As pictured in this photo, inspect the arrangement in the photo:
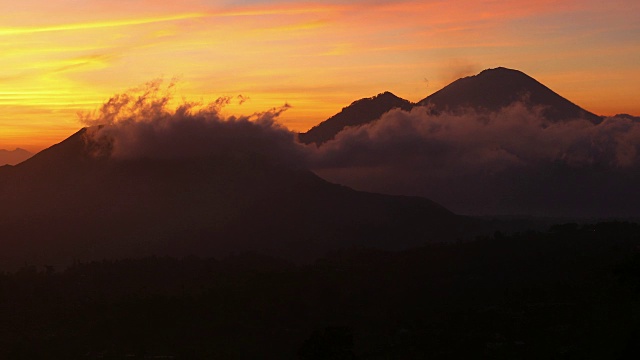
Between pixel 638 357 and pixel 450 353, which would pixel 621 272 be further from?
pixel 450 353

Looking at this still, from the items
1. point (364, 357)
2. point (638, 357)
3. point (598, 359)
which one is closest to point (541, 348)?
point (598, 359)

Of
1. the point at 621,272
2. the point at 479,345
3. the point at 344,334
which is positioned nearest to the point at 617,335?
the point at 479,345

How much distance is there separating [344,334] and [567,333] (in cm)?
7876

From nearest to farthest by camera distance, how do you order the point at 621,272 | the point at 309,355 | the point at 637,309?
1. the point at 309,355
2. the point at 621,272
3. the point at 637,309

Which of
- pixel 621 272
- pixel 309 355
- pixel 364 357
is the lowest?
pixel 364 357

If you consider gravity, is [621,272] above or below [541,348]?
above

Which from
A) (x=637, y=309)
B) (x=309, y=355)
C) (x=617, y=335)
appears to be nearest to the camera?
(x=309, y=355)

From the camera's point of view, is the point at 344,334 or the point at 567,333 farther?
the point at 567,333

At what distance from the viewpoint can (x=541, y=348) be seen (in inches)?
7411

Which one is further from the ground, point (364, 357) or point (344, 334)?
point (344, 334)

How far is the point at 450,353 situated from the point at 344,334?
6436 cm

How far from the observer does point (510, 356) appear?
7269 inches

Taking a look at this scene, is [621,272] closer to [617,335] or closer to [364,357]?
[617,335]

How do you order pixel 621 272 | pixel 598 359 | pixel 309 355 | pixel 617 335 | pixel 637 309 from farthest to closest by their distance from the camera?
pixel 637 309, pixel 617 335, pixel 598 359, pixel 621 272, pixel 309 355
